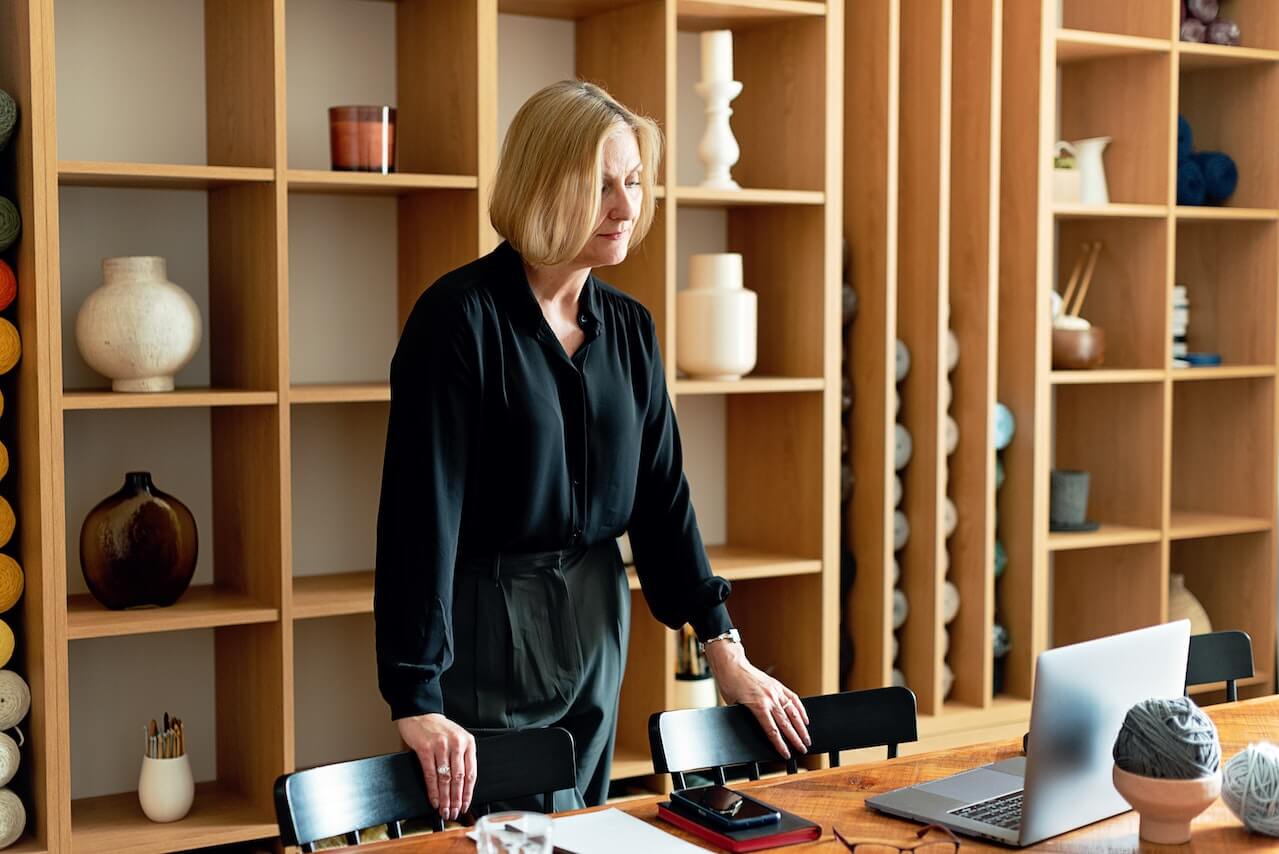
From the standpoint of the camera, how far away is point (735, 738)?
2129mm

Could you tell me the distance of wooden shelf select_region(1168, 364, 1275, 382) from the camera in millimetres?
3980

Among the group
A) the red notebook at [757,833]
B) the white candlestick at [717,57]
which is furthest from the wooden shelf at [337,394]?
the red notebook at [757,833]

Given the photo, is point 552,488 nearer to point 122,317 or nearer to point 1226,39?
point 122,317

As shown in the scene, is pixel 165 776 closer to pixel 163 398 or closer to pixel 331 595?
pixel 331 595

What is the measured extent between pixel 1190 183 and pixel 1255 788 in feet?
9.03

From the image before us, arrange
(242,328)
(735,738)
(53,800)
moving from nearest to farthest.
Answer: (735,738)
(53,800)
(242,328)

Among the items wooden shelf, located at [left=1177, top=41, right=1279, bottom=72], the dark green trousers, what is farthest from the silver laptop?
wooden shelf, located at [left=1177, top=41, right=1279, bottom=72]

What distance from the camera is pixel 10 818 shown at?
2703 millimetres

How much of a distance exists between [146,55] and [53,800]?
57.9 inches

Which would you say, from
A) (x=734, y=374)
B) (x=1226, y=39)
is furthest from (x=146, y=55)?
(x=1226, y=39)

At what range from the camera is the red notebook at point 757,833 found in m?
1.68

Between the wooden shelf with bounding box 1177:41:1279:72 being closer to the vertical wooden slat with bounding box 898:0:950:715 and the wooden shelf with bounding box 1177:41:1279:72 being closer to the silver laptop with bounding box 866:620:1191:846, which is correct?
the vertical wooden slat with bounding box 898:0:950:715

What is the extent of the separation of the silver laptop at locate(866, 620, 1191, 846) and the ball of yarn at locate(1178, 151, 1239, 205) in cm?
263

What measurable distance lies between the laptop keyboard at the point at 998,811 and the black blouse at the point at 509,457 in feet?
1.93
